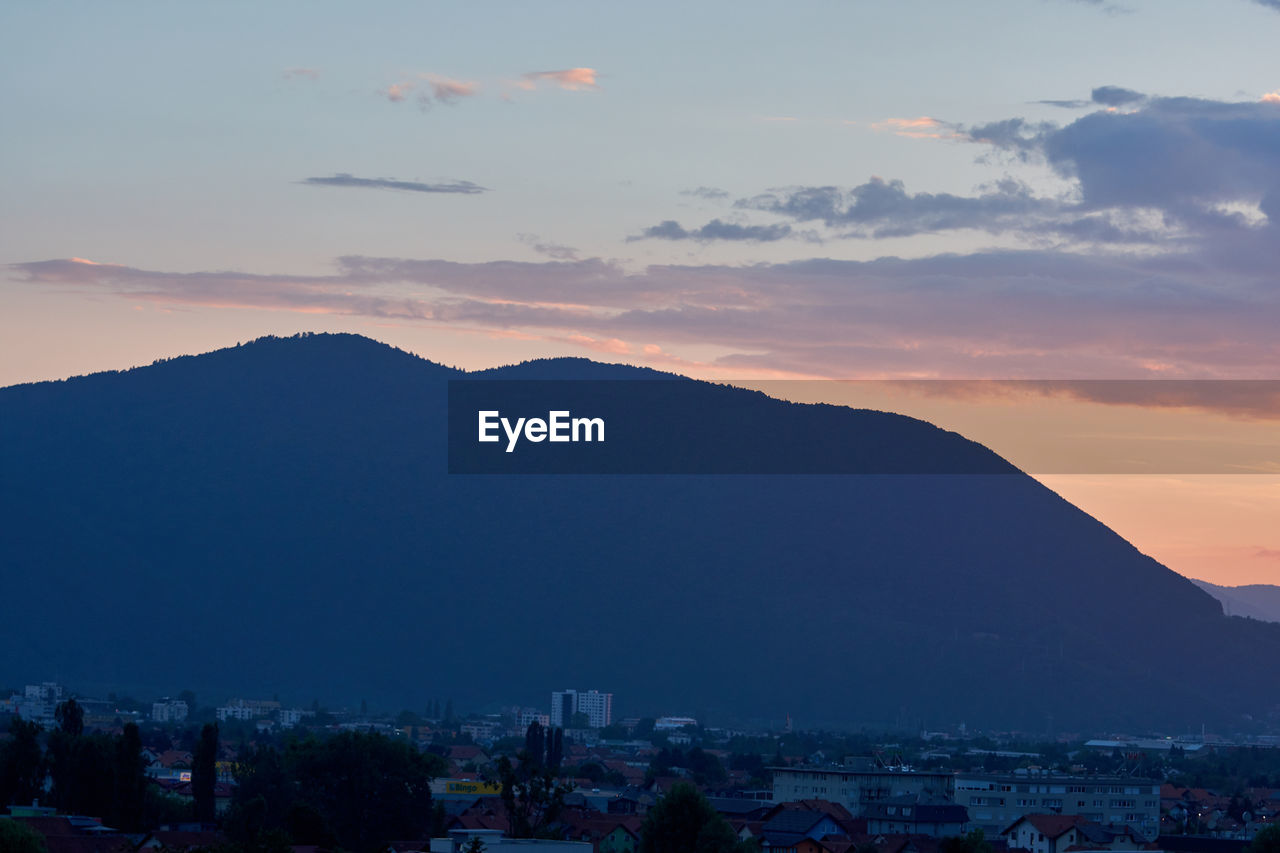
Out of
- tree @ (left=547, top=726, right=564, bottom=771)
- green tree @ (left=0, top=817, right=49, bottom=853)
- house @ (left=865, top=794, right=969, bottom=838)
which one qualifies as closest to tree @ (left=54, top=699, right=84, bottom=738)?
house @ (left=865, top=794, right=969, bottom=838)

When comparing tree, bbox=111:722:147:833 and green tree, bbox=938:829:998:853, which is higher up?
tree, bbox=111:722:147:833

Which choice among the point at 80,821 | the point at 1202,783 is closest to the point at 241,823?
the point at 80,821

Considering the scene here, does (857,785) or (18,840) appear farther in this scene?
(857,785)

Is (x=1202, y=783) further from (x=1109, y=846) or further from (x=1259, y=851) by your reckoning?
(x=1259, y=851)

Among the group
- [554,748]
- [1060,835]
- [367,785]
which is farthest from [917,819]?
[554,748]

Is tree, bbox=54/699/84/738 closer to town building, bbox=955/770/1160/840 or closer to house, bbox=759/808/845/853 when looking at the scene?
house, bbox=759/808/845/853

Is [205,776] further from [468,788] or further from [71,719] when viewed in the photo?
[468,788]
